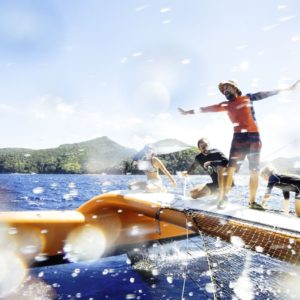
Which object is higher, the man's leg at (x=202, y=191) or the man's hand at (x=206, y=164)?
the man's hand at (x=206, y=164)

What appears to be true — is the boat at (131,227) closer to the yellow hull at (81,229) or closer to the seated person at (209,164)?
the yellow hull at (81,229)

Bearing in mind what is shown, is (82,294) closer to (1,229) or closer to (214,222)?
(1,229)

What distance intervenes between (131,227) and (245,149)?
344 cm

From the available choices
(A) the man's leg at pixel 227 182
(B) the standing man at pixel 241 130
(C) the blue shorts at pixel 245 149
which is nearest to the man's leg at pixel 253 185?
(B) the standing man at pixel 241 130

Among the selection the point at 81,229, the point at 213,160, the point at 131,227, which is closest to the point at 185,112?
the point at 213,160

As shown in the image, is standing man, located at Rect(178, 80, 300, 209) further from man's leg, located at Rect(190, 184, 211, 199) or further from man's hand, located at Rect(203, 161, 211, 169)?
man's leg, located at Rect(190, 184, 211, 199)

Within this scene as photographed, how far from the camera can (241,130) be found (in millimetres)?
4961

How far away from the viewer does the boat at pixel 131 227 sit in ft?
11.2

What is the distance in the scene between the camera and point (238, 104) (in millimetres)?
4926

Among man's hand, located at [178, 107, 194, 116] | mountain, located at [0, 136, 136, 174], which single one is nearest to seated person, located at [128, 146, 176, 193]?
man's hand, located at [178, 107, 194, 116]

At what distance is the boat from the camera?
11.2 feet

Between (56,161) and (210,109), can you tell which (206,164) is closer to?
(210,109)

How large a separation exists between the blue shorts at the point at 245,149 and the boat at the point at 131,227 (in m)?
0.76

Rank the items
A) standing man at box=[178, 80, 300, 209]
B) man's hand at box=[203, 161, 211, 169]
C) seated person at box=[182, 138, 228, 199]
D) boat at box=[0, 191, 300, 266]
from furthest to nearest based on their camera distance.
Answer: man's hand at box=[203, 161, 211, 169], seated person at box=[182, 138, 228, 199], standing man at box=[178, 80, 300, 209], boat at box=[0, 191, 300, 266]
